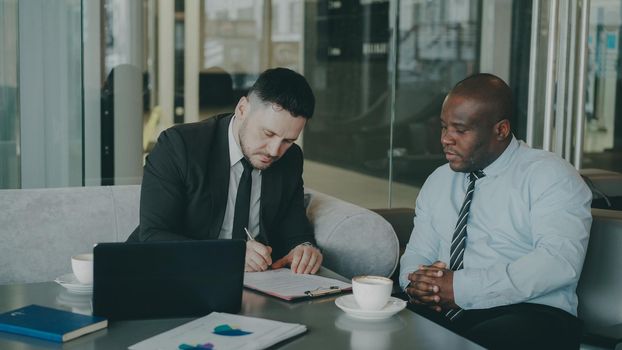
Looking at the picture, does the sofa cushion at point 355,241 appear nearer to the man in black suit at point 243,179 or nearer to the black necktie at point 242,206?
the man in black suit at point 243,179

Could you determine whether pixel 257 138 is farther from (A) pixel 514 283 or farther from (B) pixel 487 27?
(B) pixel 487 27

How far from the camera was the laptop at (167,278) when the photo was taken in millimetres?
1905

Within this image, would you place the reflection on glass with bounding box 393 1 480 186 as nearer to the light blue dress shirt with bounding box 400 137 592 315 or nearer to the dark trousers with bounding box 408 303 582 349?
the light blue dress shirt with bounding box 400 137 592 315

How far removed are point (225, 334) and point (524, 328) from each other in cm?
107

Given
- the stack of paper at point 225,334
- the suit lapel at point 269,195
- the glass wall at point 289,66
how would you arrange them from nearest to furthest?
the stack of paper at point 225,334
the suit lapel at point 269,195
the glass wall at point 289,66

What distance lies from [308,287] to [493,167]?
0.93m

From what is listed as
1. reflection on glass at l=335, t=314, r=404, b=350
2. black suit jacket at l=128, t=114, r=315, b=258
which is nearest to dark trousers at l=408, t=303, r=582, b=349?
reflection on glass at l=335, t=314, r=404, b=350

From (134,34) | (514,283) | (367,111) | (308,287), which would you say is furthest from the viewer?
(367,111)

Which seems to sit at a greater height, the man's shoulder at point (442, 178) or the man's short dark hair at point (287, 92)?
the man's short dark hair at point (287, 92)

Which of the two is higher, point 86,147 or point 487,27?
point 487,27

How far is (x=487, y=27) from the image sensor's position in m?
6.65

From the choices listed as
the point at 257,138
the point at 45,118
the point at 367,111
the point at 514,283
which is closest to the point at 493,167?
the point at 514,283

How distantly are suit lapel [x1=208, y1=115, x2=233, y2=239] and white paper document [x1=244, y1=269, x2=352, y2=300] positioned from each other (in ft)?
1.42

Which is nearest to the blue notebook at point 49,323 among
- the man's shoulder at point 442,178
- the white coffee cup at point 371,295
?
the white coffee cup at point 371,295
